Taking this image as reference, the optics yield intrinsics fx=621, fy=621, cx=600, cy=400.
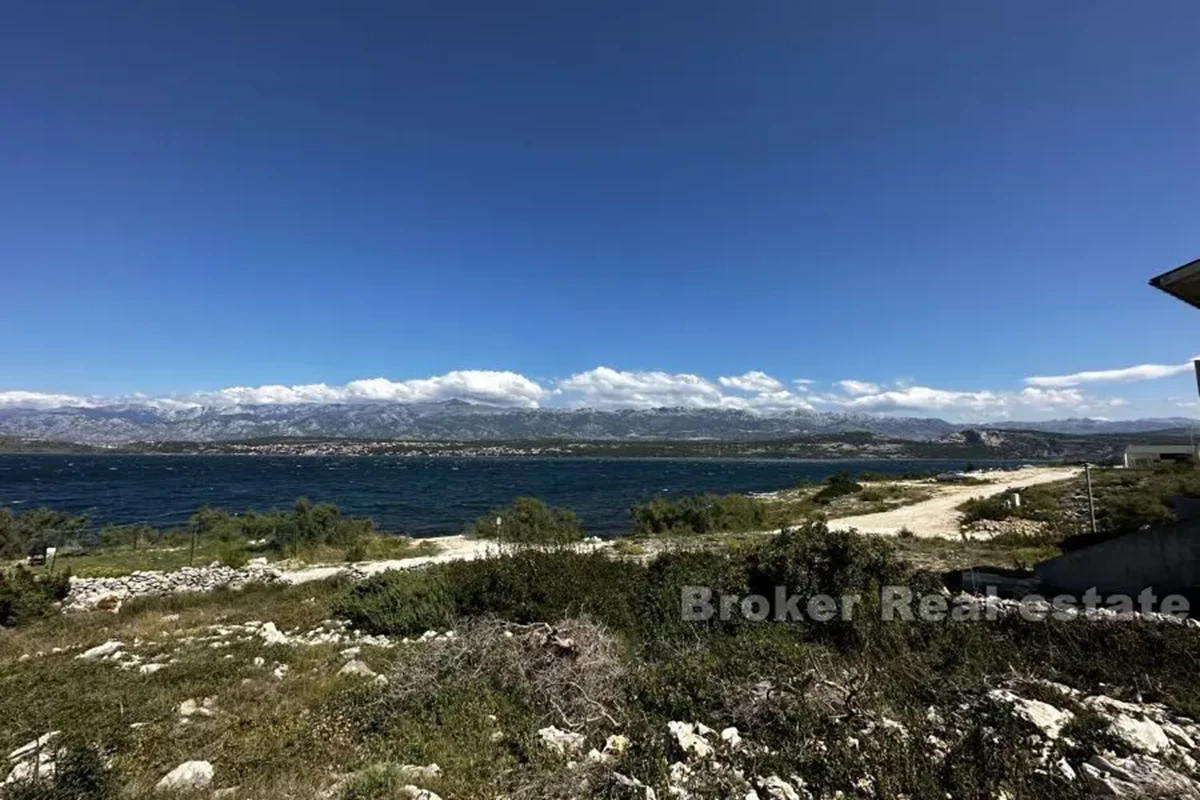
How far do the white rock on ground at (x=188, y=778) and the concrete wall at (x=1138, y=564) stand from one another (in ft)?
43.0

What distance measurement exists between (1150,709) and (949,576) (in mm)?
8652

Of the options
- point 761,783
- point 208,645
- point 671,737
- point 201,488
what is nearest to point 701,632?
point 671,737

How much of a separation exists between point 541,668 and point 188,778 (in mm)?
3271

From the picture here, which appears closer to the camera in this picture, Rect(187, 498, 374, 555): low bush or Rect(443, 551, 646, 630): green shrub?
Rect(443, 551, 646, 630): green shrub

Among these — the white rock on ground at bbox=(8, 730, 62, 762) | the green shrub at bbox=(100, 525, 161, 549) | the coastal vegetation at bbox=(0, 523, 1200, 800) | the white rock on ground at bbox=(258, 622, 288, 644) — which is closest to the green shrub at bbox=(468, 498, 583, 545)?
the white rock on ground at bbox=(258, 622, 288, 644)

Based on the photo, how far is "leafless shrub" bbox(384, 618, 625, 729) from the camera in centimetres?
616

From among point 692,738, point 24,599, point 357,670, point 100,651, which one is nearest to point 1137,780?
point 692,738

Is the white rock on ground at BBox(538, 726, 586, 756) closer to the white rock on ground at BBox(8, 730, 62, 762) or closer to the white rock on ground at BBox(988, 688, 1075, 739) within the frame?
the white rock on ground at BBox(988, 688, 1075, 739)

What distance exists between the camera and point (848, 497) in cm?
4306

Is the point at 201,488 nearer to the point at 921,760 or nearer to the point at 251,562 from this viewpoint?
the point at 251,562

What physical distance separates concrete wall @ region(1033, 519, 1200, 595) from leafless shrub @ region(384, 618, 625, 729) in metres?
9.11

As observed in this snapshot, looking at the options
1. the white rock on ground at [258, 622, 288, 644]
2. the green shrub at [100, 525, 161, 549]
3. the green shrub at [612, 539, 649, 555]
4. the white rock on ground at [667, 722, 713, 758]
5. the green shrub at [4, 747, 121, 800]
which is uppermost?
the white rock on ground at [667, 722, 713, 758]

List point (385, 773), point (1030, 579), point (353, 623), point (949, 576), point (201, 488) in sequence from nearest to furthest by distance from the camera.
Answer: point (385, 773), point (353, 623), point (1030, 579), point (949, 576), point (201, 488)

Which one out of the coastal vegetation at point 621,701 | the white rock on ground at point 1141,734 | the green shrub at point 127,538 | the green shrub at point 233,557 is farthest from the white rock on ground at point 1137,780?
the green shrub at point 127,538
